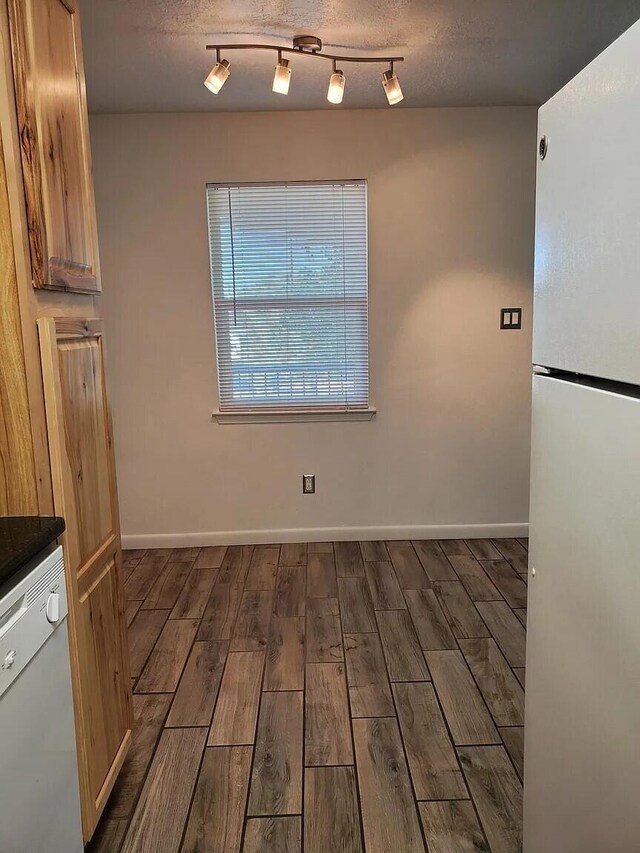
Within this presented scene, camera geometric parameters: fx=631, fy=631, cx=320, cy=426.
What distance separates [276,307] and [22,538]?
2625mm

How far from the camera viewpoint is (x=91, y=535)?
65.9 inches

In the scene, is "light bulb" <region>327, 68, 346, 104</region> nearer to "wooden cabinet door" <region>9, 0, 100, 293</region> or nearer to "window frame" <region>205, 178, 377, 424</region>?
"window frame" <region>205, 178, 377, 424</region>

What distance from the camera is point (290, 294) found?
3.69m

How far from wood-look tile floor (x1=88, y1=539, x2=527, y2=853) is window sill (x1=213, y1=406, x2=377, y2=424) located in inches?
32.7

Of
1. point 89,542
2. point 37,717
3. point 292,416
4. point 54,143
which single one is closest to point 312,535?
point 292,416

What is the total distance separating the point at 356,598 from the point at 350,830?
1451 mm

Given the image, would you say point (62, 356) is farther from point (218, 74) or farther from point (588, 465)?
point (218, 74)

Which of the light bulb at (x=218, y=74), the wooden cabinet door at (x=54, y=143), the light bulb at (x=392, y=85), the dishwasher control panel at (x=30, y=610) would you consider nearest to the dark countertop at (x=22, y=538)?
the dishwasher control panel at (x=30, y=610)

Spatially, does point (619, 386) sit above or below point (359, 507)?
above

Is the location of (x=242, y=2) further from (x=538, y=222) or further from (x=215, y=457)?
(x=215, y=457)

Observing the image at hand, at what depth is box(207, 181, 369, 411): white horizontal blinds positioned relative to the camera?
3.62m

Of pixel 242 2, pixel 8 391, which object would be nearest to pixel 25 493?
pixel 8 391

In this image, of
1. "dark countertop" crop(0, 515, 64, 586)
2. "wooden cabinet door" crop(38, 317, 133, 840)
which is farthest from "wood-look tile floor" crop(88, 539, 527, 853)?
"dark countertop" crop(0, 515, 64, 586)

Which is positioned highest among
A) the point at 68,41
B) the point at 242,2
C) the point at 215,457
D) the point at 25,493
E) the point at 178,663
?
the point at 242,2
